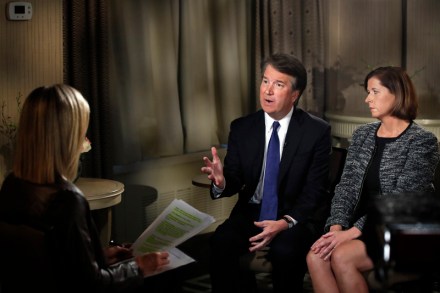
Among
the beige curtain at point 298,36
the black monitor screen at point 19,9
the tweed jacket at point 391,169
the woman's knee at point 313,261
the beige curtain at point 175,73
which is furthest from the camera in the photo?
Answer: the beige curtain at point 298,36

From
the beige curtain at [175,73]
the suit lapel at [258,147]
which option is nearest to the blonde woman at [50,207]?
the suit lapel at [258,147]

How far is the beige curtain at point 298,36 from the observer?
4.97 m

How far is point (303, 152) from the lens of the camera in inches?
123

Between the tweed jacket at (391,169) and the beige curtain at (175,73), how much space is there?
163cm

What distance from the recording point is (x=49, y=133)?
179 cm

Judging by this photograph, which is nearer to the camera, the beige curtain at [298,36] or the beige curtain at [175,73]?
the beige curtain at [175,73]

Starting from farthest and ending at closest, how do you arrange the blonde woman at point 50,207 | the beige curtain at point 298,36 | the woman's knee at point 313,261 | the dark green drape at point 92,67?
the beige curtain at point 298,36, the dark green drape at point 92,67, the woman's knee at point 313,261, the blonde woman at point 50,207

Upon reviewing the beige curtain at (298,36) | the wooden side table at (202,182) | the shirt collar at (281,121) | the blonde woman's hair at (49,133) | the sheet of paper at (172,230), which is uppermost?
the beige curtain at (298,36)

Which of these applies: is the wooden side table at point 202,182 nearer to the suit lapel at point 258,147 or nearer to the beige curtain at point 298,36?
the suit lapel at point 258,147

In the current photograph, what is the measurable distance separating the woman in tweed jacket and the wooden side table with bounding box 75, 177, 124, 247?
3.08 ft

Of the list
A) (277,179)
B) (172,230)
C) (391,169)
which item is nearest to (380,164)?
(391,169)

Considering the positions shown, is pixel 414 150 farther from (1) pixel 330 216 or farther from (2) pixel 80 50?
(2) pixel 80 50

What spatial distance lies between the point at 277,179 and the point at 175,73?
1679 mm

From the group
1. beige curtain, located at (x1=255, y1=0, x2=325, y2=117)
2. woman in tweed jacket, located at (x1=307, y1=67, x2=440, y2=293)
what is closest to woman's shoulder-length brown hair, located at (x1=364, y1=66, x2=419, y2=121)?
woman in tweed jacket, located at (x1=307, y1=67, x2=440, y2=293)
